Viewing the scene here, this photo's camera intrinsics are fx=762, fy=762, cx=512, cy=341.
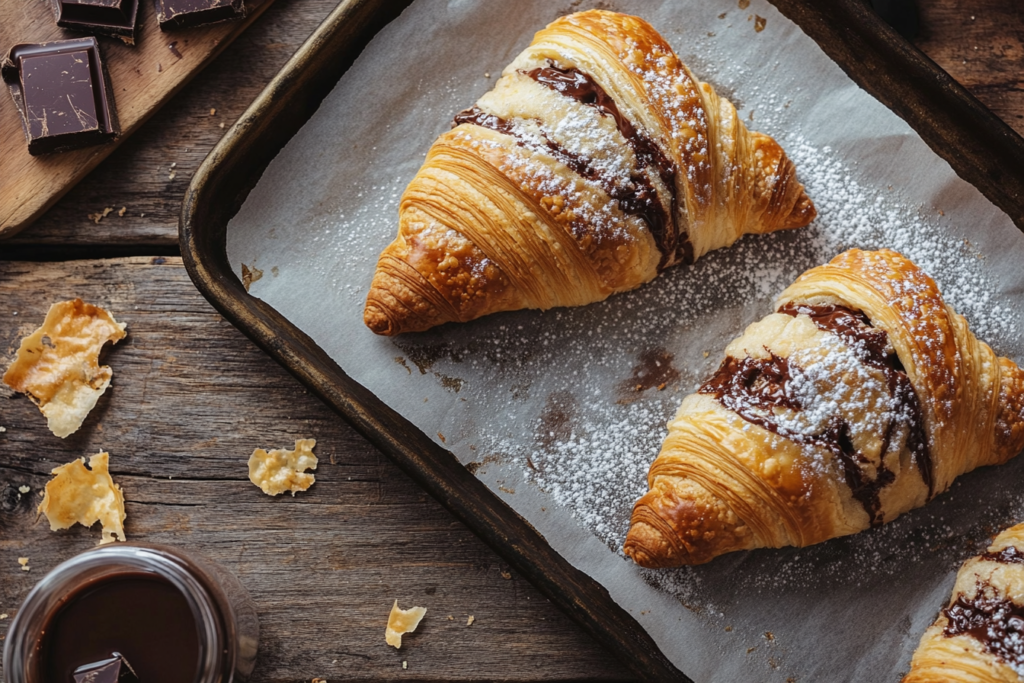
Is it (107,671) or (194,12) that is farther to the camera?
(194,12)

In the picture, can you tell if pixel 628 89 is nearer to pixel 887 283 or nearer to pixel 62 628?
pixel 887 283

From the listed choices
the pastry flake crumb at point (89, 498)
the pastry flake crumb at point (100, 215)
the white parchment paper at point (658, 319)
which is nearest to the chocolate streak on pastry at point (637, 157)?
the white parchment paper at point (658, 319)

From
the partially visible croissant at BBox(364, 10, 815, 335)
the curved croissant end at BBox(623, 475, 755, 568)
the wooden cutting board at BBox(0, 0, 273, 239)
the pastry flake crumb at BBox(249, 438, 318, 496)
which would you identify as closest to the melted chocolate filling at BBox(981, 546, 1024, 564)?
the curved croissant end at BBox(623, 475, 755, 568)

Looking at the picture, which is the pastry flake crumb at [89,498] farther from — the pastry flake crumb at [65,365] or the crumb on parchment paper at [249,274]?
the crumb on parchment paper at [249,274]

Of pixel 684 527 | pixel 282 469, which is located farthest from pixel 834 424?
pixel 282 469

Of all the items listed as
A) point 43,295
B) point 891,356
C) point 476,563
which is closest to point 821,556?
point 891,356

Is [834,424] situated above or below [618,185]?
below

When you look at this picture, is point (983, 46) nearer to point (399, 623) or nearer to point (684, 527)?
point (684, 527)
